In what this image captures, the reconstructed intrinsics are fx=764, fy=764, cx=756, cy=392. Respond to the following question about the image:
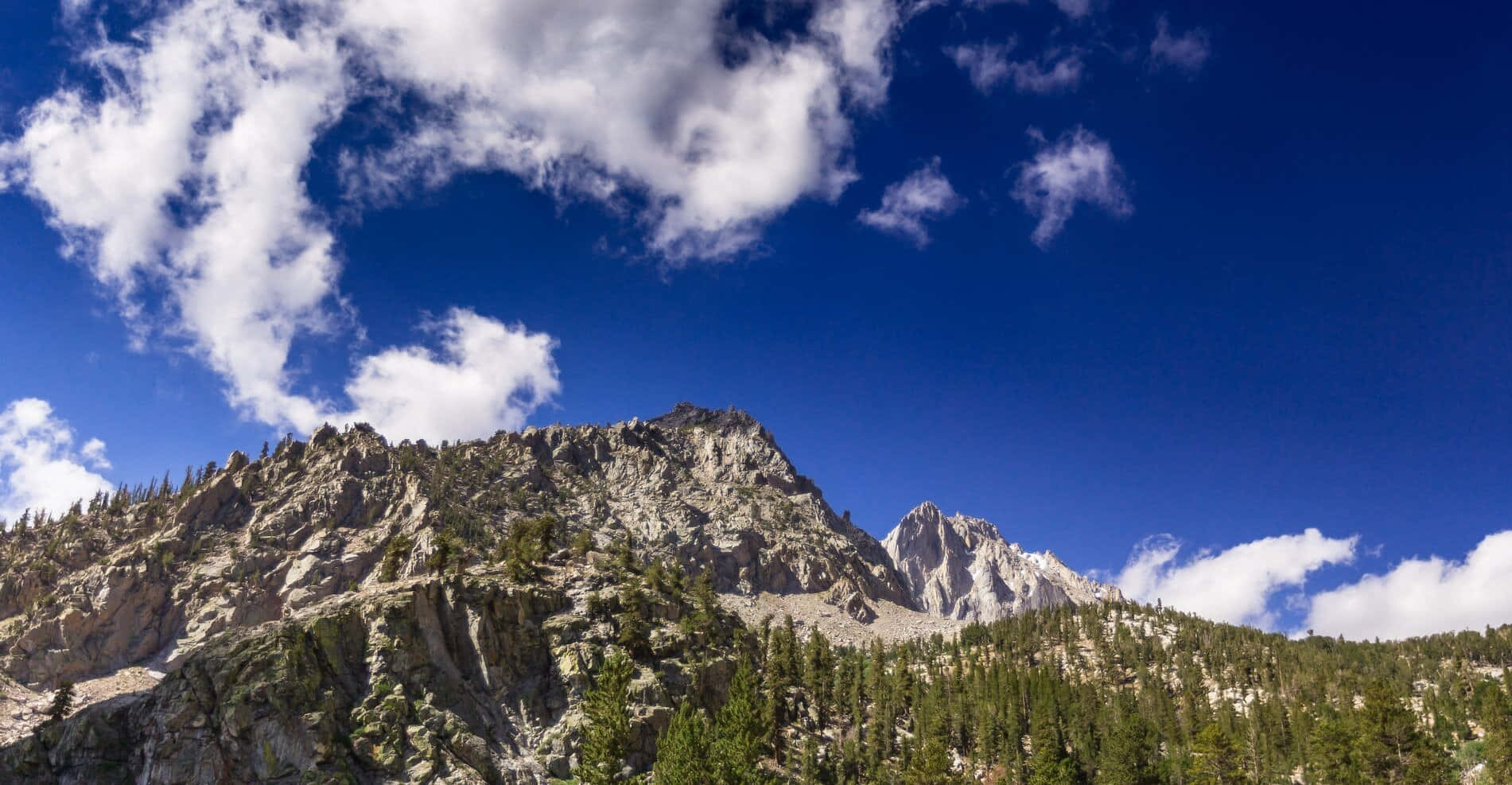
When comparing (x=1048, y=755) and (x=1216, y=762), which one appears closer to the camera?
(x=1216, y=762)

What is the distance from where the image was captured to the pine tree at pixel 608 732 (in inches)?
2260

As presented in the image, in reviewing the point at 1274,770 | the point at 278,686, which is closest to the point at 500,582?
the point at 278,686

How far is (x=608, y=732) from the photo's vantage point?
5841 cm

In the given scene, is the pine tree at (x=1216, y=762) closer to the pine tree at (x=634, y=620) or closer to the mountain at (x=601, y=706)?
the mountain at (x=601, y=706)

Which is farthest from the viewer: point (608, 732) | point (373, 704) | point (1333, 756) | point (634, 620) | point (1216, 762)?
point (1333, 756)

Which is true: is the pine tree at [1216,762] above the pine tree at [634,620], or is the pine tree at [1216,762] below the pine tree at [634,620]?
below

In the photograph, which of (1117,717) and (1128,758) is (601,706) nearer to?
(1128,758)

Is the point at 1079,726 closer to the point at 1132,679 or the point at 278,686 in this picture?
the point at 1132,679

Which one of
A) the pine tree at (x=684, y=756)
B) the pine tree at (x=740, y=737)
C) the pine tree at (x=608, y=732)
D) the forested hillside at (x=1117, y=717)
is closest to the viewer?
the pine tree at (x=608, y=732)

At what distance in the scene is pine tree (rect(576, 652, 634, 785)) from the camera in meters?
57.4

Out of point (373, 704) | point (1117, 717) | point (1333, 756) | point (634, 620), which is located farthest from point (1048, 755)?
point (373, 704)

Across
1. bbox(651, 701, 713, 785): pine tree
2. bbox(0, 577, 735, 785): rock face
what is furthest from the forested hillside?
bbox(0, 577, 735, 785): rock face

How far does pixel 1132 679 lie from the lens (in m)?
176

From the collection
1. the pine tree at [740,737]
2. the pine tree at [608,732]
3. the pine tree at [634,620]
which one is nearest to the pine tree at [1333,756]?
the pine tree at [740,737]
